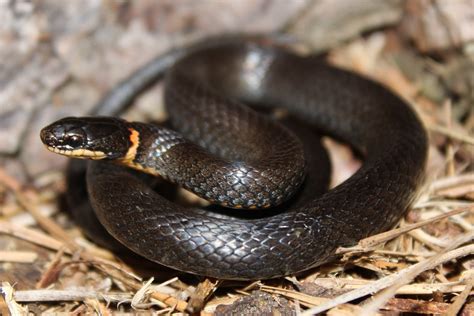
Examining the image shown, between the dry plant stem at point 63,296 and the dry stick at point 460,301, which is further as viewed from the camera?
the dry plant stem at point 63,296

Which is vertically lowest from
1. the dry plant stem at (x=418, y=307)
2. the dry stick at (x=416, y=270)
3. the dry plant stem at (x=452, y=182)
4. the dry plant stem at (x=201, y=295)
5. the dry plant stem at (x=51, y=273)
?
the dry plant stem at (x=51, y=273)

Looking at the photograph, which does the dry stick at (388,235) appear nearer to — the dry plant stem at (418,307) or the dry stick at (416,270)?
the dry stick at (416,270)

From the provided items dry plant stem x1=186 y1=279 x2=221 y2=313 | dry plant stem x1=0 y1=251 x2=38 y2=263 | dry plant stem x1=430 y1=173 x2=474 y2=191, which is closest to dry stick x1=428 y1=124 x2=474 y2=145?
dry plant stem x1=430 y1=173 x2=474 y2=191

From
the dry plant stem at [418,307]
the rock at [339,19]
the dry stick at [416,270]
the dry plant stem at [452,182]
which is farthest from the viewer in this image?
the rock at [339,19]

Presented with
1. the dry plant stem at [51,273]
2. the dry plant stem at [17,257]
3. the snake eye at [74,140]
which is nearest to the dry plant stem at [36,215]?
the dry plant stem at [51,273]

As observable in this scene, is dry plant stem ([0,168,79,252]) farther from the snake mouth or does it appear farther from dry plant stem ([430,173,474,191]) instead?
dry plant stem ([430,173,474,191])

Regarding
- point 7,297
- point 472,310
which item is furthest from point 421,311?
point 7,297

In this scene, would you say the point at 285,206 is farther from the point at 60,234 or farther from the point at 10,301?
the point at 10,301

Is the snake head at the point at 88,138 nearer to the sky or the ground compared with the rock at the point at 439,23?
nearer to the ground
